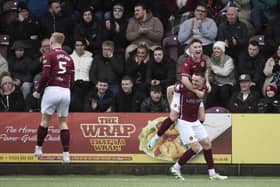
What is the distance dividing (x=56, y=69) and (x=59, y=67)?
0.06 metres

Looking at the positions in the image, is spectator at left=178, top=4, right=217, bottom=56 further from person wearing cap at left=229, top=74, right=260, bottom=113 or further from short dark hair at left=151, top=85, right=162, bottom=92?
short dark hair at left=151, top=85, right=162, bottom=92

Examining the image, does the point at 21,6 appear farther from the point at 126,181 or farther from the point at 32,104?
the point at 126,181

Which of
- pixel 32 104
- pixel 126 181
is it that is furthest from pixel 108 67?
pixel 126 181

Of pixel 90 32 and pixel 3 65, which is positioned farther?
pixel 90 32

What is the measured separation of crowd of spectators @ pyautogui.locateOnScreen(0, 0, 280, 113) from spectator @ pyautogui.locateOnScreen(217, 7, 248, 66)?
21 mm

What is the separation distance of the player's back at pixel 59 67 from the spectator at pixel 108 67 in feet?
9.25

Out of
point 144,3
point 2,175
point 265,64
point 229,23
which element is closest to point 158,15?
point 144,3

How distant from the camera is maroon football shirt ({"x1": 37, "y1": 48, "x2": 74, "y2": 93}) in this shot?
13.7 m

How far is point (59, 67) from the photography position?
1380cm

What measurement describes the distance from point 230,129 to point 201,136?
5.51 ft

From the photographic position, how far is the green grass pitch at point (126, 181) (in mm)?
12609

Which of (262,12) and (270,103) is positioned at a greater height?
(262,12)

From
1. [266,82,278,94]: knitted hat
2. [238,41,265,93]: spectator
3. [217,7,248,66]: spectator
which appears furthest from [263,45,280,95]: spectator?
[217,7,248,66]: spectator

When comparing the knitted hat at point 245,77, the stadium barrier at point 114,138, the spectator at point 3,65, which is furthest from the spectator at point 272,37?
the spectator at point 3,65
